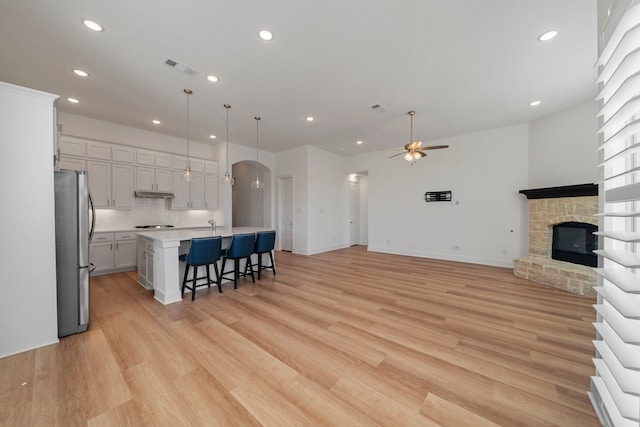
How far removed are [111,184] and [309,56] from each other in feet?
16.3

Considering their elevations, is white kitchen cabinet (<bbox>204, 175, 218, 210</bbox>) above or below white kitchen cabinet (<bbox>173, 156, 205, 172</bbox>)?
below

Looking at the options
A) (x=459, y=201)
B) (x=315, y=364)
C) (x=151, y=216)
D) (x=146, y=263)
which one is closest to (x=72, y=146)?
(x=151, y=216)

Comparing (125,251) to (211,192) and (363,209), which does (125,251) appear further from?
(363,209)

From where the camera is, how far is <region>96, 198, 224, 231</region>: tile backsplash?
5.18 m

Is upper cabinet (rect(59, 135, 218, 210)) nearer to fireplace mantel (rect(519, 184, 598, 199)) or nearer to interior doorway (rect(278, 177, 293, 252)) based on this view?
interior doorway (rect(278, 177, 293, 252))

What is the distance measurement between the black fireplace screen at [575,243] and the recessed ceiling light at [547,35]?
3.22 m

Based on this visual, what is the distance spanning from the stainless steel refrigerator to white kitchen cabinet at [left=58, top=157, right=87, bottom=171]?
2.98 metres

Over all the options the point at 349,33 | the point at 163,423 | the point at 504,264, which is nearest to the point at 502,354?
the point at 163,423

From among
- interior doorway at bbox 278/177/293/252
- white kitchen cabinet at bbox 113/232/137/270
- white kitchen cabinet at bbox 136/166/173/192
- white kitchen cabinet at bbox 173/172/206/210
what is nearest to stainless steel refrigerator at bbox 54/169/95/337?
white kitchen cabinet at bbox 113/232/137/270

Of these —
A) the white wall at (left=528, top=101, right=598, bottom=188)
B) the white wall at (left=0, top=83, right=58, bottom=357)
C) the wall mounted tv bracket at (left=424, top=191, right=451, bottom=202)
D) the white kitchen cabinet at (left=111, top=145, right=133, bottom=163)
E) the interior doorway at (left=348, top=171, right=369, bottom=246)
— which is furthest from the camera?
the interior doorway at (left=348, top=171, right=369, bottom=246)

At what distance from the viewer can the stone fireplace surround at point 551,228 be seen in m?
3.65

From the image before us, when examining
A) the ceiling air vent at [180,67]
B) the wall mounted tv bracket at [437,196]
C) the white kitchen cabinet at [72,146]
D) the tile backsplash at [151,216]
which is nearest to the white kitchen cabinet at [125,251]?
the tile backsplash at [151,216]

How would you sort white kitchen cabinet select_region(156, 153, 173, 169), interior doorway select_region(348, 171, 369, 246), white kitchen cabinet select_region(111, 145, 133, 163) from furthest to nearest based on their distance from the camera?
interior doorway select_region(348, 171, 369, 246) < white kitchen cabinet select_region(156, 153, 173, 169) < white kitchen cabinet select_region(111, 145, 133, 163)

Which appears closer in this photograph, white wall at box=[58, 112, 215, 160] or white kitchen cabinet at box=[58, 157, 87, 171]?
white kitchen cabinet at box=[58, 157, 87, 171]
